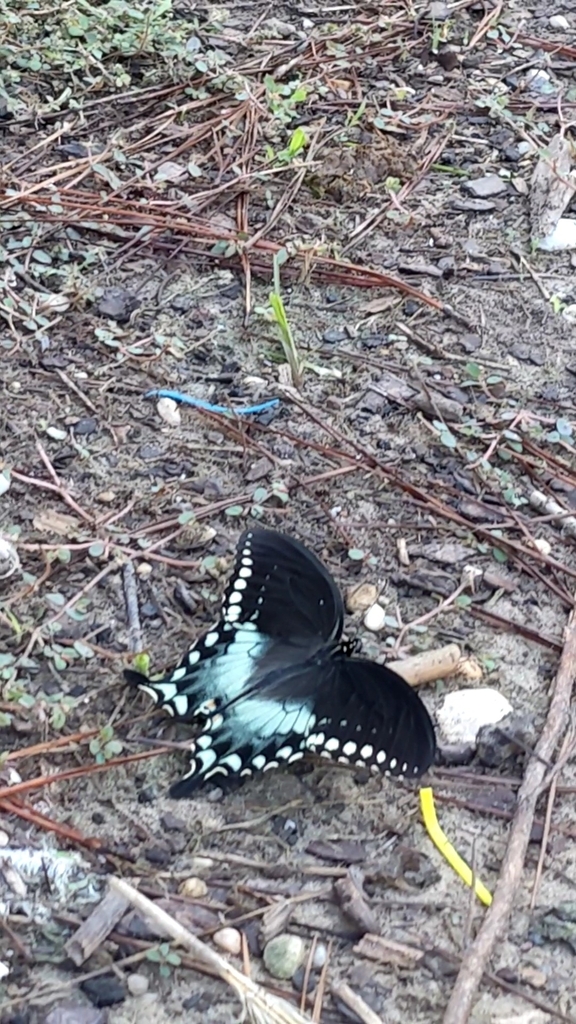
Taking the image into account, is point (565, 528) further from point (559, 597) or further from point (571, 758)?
point (571, 758)

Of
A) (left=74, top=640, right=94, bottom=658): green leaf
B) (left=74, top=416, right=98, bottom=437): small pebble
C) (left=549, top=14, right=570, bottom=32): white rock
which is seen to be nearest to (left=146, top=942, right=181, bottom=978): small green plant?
(left=74, top=640, right=94, bottom=658): green leaf

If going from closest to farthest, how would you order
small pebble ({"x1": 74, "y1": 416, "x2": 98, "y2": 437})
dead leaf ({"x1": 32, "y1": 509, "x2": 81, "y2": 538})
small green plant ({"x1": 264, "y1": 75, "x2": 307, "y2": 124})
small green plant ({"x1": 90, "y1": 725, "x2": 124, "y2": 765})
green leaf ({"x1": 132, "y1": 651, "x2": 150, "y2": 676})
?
small green plant ({"x1": 90, "y1": 725, "x2": 124, "y2": 765})
green leaf ({"x1": 132, "y1": 651, "x2": 150, "y2": 676})
dead leaf ({"x1": 32, "y1": 509, "x2": 81, "y2": 538})
small pebble ({"x1": 74, "y1": 416, "x2": 98, "y2": 437})
small green plant ({"x1": 264, "y1": 75, "x2": 307, "y2": 124})

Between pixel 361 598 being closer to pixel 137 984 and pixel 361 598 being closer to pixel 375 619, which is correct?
pixel 375 619

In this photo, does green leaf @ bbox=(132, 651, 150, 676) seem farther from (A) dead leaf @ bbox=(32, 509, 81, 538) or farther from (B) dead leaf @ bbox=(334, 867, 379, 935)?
(B) dead leaf @ bbox=(334, 867, 379, 935)

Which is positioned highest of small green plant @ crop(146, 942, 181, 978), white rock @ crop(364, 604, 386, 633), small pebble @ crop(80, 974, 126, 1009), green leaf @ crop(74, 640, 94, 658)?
white rock @ crop(364, 604, 386, 633)

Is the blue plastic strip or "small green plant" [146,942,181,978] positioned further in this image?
the blue plastic strip

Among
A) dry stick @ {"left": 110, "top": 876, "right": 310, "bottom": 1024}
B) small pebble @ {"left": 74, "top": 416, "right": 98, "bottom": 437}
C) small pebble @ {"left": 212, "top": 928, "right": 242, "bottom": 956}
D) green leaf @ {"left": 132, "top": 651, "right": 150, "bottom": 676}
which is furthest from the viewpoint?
small pebble @ {"left": 74, "top": 416, "right": 98, "bottom": 437}

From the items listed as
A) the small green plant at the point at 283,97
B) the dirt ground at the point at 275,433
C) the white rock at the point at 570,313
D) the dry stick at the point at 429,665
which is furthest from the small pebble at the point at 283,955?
the small green plant at the point at 283,97

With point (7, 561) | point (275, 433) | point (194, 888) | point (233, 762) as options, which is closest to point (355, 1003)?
point (194, 888)

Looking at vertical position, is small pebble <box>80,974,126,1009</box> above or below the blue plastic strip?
below
